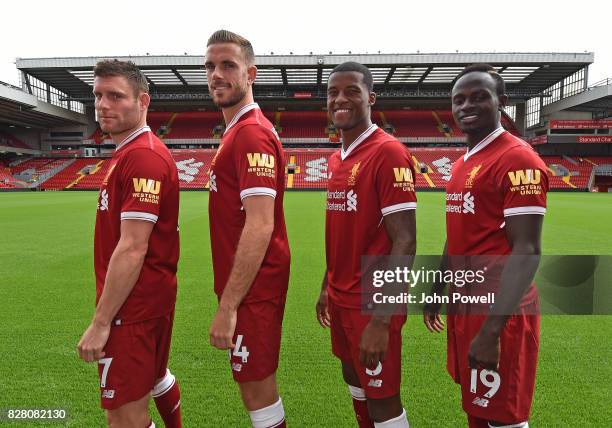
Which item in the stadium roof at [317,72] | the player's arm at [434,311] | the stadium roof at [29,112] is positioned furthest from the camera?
the stadium roof at [317,72]

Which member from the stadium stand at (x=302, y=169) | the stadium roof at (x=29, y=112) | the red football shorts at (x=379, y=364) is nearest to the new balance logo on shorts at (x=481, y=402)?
the red football shorts at (x=379, y=364)

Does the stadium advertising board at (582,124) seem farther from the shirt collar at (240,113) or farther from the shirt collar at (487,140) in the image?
the shirt collar at (240,113)

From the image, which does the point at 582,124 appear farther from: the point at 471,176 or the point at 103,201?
the point at 103,201

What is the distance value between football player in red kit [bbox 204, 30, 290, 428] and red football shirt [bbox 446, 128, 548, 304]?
0.92 m

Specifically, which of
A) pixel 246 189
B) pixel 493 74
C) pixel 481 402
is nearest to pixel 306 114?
pixel 493 74

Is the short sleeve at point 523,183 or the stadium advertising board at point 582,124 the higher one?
the stadium advertising board at point 582,124

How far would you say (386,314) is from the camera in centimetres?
199

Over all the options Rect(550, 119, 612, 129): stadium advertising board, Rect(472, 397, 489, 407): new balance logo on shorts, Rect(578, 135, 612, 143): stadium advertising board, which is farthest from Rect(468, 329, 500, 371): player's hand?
Rect(578, 135, 612, 143): stadium advertising board

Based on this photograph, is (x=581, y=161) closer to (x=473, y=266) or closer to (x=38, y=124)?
(x=473, y=266)

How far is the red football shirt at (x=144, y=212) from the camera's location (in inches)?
75.9

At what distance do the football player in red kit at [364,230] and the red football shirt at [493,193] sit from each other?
0.87 ft

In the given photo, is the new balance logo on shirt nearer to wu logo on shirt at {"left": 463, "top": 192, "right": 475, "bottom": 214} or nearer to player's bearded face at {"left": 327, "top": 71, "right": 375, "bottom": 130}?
wu logo on shirt at {"left": 463, "top": 192, "right": 475, "bottom": 214}

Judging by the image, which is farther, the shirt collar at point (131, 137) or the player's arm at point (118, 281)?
the shirt collar at point (131, 137)

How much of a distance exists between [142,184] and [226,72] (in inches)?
27.8
